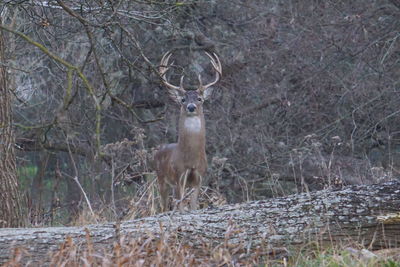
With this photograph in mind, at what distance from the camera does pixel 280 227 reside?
20.0ft

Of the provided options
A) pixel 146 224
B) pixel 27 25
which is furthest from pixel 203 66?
pixel 146 224

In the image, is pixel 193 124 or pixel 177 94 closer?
pixel 193 124

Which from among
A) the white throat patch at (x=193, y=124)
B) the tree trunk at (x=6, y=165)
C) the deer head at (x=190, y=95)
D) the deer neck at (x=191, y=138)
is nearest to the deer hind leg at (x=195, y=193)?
the deer neck at (x=191, y=138)

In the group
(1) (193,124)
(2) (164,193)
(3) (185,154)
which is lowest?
(2) (164,193)

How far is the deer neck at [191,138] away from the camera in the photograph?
1055 cm

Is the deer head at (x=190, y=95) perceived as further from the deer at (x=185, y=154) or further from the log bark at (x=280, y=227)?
the log bark at (x=280, y=227)

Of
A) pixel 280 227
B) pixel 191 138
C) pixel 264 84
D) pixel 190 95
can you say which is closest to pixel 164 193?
pixel 191 138

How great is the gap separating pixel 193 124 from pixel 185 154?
0.45 metres

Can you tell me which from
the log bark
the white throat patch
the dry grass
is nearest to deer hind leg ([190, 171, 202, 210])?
the white throat patch

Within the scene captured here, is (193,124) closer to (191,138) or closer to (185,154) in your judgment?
(191,138)

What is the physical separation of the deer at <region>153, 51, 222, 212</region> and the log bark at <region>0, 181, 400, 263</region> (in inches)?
149

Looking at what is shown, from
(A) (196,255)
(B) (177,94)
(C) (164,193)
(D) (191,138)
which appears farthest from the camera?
(B) (177,94)

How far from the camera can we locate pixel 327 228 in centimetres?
594

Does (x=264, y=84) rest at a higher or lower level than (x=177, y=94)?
higher
